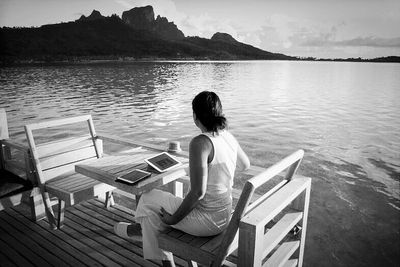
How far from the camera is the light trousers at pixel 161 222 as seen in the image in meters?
2.53

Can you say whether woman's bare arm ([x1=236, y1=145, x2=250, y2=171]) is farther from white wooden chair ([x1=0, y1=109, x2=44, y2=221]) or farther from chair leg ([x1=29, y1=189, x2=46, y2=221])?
chair leg ([x1=29, y1=189, x2=46, y2=221])

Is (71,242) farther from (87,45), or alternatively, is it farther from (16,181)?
(87,45)

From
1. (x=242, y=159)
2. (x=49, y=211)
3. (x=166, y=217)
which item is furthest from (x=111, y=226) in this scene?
(x=242, y=159)

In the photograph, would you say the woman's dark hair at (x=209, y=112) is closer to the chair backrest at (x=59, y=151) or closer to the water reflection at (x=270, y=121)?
the chair backrest at (x=59, y=151)

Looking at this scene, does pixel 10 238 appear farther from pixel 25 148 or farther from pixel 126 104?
pixel 126 104

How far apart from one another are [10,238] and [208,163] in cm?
314

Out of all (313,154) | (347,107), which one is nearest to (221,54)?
(347,107)

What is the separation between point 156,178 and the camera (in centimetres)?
301

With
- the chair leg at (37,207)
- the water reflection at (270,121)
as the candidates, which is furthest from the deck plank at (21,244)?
the water reflection at (270,121)

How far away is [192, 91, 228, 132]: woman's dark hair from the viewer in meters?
2.48

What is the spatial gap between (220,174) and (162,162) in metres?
1.00

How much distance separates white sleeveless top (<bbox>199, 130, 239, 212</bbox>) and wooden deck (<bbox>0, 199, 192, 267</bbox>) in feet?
4.31

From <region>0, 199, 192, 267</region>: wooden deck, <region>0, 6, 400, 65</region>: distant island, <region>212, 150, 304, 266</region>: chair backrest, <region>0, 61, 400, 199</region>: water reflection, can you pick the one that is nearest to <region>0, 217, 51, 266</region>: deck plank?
<region>0, 199, 192, 267</region>: wooden deck

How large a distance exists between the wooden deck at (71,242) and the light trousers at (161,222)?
2.85 ft
